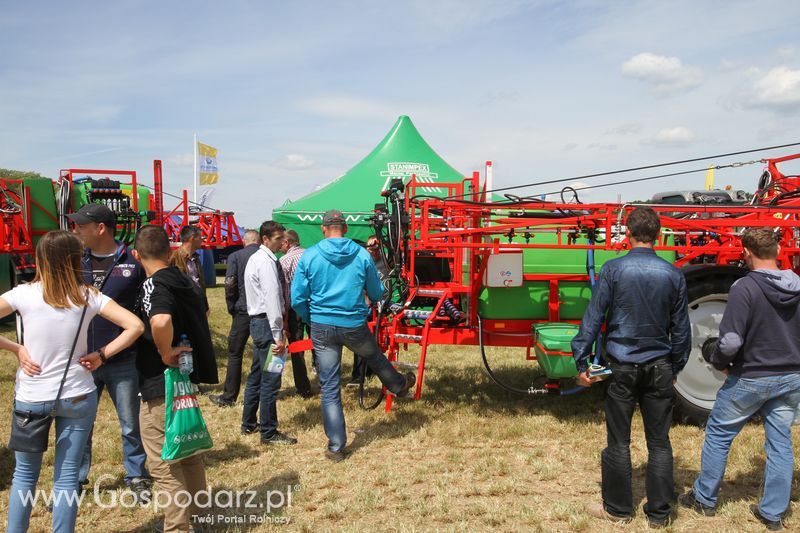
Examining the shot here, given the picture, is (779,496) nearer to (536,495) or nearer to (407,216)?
(536,495)

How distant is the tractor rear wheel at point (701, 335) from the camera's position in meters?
4.58

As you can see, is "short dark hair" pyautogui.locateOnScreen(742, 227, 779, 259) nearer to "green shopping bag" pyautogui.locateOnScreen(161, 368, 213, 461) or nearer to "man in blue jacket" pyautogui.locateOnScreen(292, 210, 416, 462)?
"man in blue jacket" pyautogui.locateOnScreen(292, 210, 416, 462)

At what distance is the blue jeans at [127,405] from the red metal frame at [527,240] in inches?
77.8

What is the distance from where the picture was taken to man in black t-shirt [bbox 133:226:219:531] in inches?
107

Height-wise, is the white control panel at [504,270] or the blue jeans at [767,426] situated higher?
the white control panel at [504,270]

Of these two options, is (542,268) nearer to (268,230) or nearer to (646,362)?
(646,362)

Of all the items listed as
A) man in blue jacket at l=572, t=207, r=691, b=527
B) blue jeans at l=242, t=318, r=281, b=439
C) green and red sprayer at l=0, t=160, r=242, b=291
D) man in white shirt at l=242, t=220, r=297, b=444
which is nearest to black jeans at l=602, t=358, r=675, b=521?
man in blue jacket at l=572, t=207, r=691, b=527

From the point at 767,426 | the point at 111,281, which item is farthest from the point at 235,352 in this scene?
the point at 767,426

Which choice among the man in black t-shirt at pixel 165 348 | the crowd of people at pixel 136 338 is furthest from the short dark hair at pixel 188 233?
the man in black t-shirt at pixel 165 348

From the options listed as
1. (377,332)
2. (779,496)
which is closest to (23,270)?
(377,332)

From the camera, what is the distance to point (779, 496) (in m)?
3.04

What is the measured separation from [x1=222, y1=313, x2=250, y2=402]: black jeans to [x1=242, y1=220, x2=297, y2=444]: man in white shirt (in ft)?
2.55

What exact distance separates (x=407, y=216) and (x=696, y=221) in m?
2.30

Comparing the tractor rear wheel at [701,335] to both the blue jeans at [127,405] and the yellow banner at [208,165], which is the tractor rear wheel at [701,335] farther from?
the yellow banner at [208,165]
